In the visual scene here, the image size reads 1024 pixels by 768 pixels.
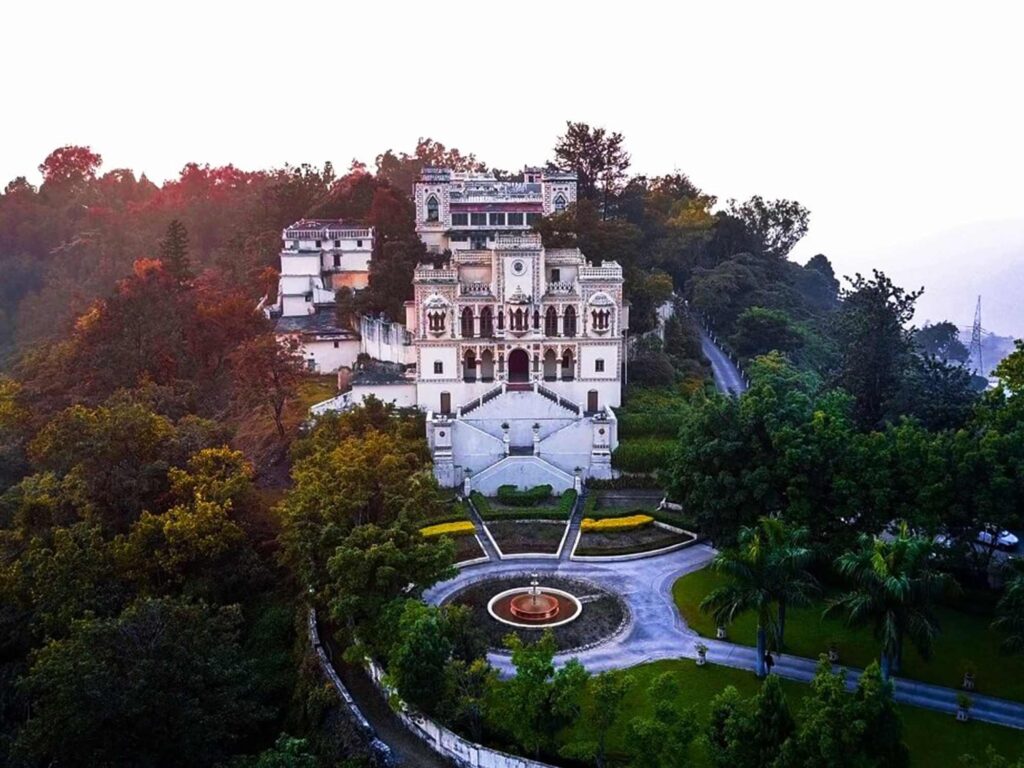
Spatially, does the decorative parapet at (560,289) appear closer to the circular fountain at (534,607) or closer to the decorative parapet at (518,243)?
the decorative parapet at (518,243)

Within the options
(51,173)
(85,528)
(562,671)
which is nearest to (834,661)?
(562,671)

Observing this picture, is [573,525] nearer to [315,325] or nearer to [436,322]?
[436,322]

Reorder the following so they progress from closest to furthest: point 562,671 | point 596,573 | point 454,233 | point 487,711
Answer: point 562,671 < point 487,711 < point 596,573 < point 454,233

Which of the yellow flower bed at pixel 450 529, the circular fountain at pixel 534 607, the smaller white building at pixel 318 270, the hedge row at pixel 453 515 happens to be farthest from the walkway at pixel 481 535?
the smaller white building at pixel 318 270

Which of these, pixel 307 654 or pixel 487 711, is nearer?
pixel 487 711

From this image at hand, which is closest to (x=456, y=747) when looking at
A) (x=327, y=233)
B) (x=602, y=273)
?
(x=602, y=273)

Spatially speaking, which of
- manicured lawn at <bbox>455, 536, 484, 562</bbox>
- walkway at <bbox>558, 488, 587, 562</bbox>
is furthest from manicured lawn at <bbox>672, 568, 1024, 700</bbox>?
manicured lawn at <bbox>455, 536, 484, 562</bbox>

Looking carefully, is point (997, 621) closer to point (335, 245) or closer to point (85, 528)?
point (85, 528)
